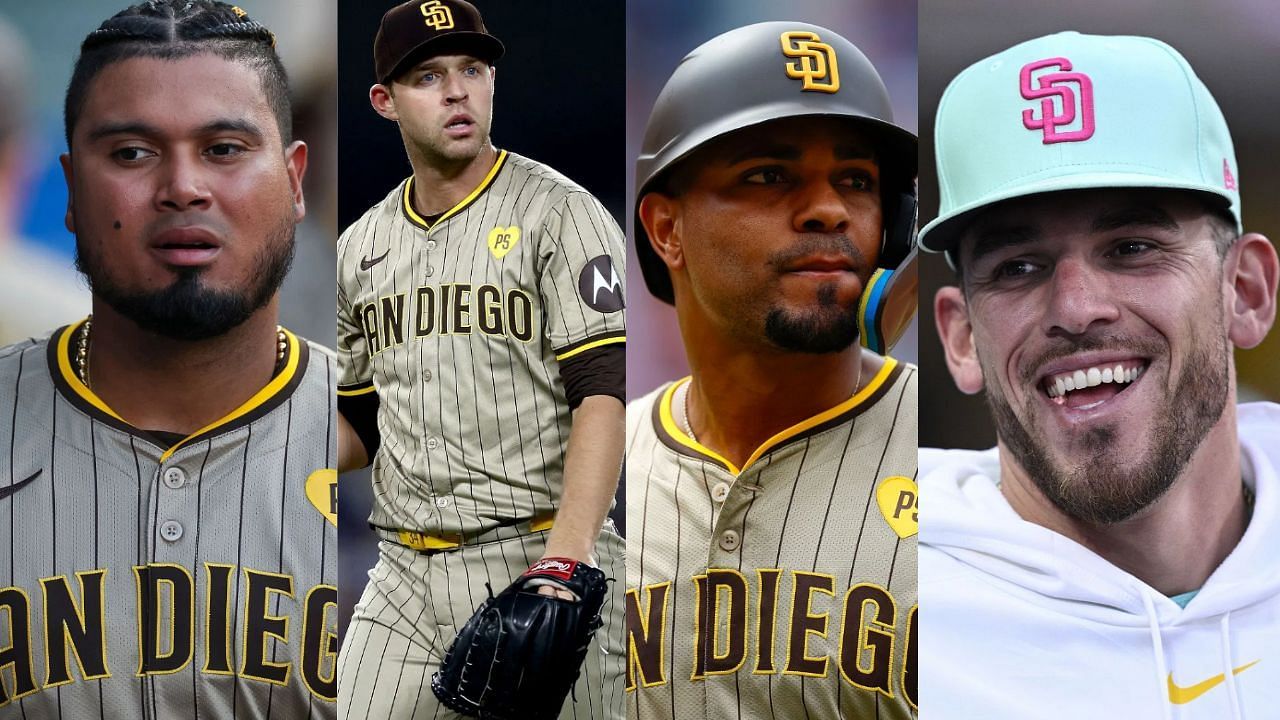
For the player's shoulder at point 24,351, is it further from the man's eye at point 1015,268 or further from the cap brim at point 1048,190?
the man's eye at point 1015,268

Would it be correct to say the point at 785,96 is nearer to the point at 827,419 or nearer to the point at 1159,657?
the point at 827,419

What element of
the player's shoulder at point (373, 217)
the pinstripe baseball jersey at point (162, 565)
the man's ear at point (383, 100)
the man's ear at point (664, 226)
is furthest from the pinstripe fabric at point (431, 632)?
the man's ear at point (383, 100)

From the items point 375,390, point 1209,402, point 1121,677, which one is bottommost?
point 1121,677

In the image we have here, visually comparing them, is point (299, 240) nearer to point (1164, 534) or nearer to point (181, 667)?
point (181, 667)

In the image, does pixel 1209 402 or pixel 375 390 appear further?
pixel 375 390

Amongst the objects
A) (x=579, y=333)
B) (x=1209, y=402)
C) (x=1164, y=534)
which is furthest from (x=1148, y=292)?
(x=579, y=333)

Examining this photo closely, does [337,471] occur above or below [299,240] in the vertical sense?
below

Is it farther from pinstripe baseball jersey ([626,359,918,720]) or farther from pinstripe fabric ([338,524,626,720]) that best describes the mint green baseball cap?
pinstripe fabric ([338,524,626,720])
